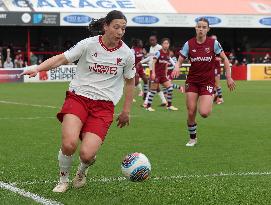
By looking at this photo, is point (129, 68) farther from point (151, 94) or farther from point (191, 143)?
point (151, 94)

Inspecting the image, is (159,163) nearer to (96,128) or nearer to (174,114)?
(96,128)

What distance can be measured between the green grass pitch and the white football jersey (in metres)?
1.16

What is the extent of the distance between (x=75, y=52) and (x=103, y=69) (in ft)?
1.29

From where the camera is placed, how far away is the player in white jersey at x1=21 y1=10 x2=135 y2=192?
333 inches

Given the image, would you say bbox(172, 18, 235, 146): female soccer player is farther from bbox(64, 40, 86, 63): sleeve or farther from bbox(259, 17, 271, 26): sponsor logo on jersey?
bbox(259, 17, 271, 26): sponsor logo on jersey

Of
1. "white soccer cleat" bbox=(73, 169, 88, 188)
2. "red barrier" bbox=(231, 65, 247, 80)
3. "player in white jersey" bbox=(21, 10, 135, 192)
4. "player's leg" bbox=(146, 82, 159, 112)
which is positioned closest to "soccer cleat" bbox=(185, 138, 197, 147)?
"player in white jersey" bbox=(21, 10, 135, 192)

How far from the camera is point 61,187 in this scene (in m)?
8.45

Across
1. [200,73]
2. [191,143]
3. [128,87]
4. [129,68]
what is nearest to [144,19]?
[200,73]

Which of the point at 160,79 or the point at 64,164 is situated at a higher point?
the point at 160,79

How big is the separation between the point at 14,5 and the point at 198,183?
3928 cm

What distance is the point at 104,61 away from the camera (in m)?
8.66

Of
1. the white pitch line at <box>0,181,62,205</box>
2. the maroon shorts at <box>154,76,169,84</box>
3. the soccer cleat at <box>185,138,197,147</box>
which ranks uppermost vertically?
the maroon shorts at <box>154,76,169,84</box>

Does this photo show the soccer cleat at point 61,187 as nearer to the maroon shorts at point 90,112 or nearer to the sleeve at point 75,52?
the maroon shorts at point 90,112

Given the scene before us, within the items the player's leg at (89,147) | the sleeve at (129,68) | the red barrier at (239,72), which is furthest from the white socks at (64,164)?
the red barrier at (239,72)
